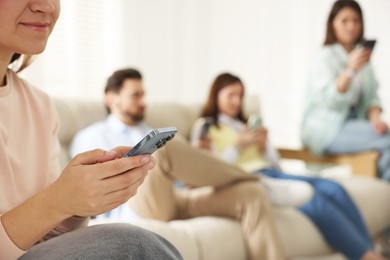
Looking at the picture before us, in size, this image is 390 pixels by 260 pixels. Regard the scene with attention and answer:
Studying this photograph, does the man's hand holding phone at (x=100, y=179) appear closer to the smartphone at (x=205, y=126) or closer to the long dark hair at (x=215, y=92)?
the smartphone at (x=205, y=126)

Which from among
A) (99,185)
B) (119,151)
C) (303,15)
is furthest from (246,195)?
(303,15)

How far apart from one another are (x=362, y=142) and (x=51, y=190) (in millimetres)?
2318

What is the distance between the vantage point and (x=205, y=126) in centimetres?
264

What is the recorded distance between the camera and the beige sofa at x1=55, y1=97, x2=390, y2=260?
69.9 inches

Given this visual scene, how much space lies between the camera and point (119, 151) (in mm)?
896

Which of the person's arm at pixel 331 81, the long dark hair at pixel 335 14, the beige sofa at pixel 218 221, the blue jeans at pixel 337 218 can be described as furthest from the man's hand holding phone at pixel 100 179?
the long dark hair at pixel 335 14

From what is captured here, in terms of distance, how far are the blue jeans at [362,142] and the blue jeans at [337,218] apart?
515 millimetres

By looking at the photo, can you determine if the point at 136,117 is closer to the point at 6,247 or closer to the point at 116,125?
the point at 116,125

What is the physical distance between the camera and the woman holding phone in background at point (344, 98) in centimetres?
284

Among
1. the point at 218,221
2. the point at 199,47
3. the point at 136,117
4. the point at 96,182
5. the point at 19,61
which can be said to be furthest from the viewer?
the point at 199,47

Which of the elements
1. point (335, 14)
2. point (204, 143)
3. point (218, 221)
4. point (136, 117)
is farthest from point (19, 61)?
point (335, 14)

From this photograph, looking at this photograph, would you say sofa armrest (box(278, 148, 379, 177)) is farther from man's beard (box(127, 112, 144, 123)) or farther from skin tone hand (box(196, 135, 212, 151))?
man's beard (box(127, 112, 144, 123))

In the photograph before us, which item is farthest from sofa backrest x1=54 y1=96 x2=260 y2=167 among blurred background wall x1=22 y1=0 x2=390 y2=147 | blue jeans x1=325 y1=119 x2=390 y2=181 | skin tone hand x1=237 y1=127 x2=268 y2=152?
blurred background wall x1=22 y1=0 x2=390 y2=147

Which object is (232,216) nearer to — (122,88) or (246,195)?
(246,195)
